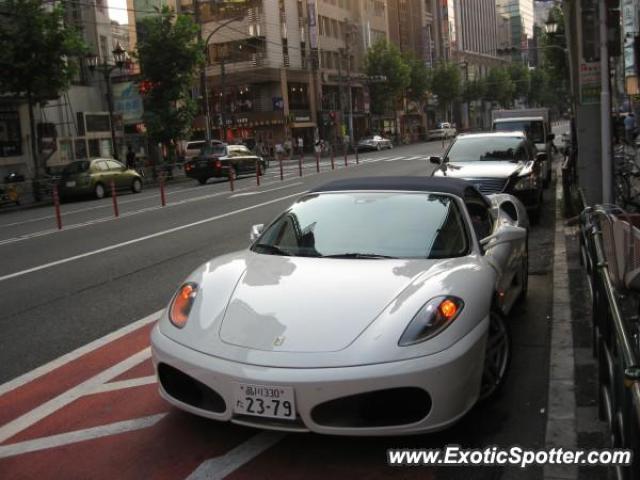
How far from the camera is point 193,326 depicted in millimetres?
4035

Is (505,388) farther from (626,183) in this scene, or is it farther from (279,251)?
(626,183)

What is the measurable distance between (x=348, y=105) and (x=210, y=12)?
15945 mm

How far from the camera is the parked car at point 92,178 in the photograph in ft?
82.7

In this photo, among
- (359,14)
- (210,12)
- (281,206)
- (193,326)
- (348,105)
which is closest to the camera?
(193,326)

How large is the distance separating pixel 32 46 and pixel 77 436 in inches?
962

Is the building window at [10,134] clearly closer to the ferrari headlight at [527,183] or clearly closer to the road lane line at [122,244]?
the road lane line at [122,244]

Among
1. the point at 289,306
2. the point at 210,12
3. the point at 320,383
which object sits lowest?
the point at 320,383

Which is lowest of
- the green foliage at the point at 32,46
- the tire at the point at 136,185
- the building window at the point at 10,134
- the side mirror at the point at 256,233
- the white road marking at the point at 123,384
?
the white road marking at the point at 123,384

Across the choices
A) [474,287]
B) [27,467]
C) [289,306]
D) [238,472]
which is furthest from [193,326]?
[474,287]

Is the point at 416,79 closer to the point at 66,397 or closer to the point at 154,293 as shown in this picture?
the point at 154,293

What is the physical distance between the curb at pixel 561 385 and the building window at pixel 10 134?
28.5m

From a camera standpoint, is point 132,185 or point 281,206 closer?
point 281,206

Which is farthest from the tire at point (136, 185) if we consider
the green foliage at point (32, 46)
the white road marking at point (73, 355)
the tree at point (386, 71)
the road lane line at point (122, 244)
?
the tree at point (386, 71)

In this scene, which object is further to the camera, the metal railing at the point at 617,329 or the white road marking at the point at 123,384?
the white road marking at the point at 123,384
